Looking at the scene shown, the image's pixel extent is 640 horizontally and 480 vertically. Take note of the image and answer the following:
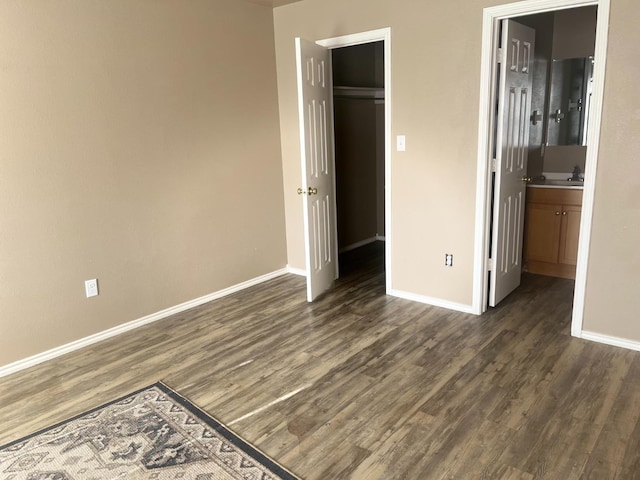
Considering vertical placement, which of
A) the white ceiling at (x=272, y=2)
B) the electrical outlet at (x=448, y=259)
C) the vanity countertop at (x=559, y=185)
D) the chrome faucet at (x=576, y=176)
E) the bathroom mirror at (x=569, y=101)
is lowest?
the electrical outlet at (x=448, y=259)

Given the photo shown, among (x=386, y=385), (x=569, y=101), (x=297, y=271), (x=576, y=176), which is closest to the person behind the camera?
(x=386, y=385)

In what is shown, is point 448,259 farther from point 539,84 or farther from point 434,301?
point 539,84

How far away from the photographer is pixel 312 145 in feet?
12.6

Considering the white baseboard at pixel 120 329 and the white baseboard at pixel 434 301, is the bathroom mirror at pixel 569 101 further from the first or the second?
the white baseboard at pixel 120 329

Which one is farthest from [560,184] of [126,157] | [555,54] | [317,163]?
[126,157]

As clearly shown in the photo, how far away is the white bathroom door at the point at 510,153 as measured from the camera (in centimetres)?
336

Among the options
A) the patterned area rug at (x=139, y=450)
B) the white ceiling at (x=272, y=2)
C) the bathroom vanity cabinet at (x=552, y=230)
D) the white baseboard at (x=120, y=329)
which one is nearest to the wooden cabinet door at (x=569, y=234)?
the bathroom vanity cabinet at (x=552, y=230)

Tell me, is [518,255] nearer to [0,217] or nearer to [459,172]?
[459,172]

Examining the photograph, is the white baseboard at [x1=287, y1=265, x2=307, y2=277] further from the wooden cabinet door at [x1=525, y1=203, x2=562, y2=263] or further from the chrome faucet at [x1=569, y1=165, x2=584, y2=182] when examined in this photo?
the chrome faucet at [x1=569, y1=165, x2=584, y2=182]

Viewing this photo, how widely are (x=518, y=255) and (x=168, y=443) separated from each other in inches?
123

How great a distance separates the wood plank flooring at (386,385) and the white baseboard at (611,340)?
0.06m

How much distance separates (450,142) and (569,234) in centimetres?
155

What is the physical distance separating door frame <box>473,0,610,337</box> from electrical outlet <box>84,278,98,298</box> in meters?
2.73

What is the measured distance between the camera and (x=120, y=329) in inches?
137
